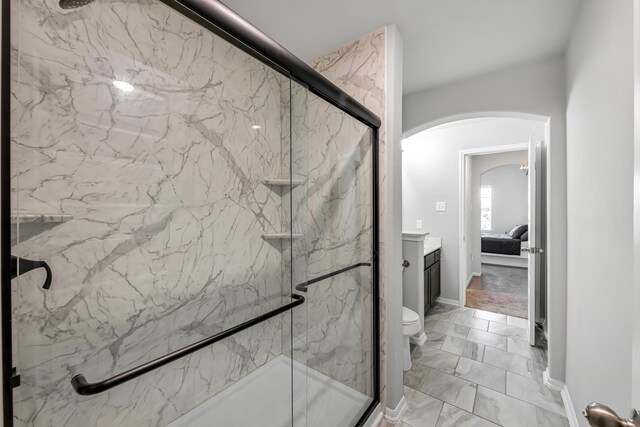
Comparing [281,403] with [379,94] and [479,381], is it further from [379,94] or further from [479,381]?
[379,94]

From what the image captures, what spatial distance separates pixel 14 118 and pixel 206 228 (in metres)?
0.86

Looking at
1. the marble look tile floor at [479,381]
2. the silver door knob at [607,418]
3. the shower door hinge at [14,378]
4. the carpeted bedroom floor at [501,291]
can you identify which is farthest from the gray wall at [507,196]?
the shower door hinge at [14,378]

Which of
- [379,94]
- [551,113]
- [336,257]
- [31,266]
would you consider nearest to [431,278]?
[551,113]

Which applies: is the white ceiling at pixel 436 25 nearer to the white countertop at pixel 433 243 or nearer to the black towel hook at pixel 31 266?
the black towel hook at pixel 31 266

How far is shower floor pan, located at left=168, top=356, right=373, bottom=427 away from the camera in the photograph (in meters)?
1.40

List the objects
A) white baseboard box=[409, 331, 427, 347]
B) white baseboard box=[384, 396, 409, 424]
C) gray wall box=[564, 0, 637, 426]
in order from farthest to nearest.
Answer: white baseboard box=[409, 331, 427, 347]
white baseboard box=[384, 396, 409, 424]
gray wall box=[564, 0, 637, 426]

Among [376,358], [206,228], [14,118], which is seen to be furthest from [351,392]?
[14,118]

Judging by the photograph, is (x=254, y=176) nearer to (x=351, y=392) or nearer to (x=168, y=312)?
(x=168, y=312)

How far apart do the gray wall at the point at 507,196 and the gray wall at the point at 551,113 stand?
20.2 ft

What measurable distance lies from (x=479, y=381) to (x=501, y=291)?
2.90m

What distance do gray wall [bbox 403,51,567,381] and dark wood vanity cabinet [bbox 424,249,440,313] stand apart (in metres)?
1.27

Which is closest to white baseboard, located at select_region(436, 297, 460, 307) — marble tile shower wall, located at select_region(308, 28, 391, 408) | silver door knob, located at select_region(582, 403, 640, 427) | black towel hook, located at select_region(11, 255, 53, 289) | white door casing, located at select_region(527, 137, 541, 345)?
white door casing, located at select_region(527, 137, 541, 345)

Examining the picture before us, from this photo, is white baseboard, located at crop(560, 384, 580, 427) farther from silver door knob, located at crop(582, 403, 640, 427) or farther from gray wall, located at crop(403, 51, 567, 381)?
silver door knob, located at crop(582, 403, 640, 427)

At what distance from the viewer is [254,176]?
1.84 meters
